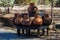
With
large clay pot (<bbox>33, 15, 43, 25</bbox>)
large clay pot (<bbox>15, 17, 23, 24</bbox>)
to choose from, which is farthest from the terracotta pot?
large clay pot (<bbox>15, 17, 23, 24</bbox>)

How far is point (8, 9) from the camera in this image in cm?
1047

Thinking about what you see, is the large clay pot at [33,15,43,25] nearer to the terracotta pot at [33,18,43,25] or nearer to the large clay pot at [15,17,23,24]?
the terracotta pot at [33,18,43,25]

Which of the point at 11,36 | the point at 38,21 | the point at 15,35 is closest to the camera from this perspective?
the point at 38,21

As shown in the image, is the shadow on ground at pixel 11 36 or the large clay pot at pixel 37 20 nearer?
the large clay pot at pixel 37 20

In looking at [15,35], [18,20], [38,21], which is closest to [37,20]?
[38,21]

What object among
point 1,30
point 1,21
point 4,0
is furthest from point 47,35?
point 4,0

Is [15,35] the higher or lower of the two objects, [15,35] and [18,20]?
the lower

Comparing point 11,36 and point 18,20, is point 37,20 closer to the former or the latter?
point 18,20

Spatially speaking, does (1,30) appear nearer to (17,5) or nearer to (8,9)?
(8,9)

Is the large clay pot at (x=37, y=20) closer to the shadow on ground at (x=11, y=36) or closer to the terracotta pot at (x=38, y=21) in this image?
the terracotta pot at (x=38, y=21)

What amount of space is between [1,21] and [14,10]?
2.10 m

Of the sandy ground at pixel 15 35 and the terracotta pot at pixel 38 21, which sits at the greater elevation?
the terracotta pot at pixel 38 21

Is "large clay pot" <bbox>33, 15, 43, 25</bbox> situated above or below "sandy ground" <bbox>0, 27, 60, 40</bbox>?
above

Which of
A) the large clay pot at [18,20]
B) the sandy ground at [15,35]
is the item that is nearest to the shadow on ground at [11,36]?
the sandy ground at [15,35]
